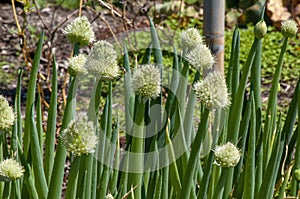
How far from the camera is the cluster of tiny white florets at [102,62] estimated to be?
990 millimetres

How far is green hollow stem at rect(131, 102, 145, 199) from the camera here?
1.03 m

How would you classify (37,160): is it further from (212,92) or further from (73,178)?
(212,92)

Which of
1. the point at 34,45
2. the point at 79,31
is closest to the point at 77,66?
the point at 79,31

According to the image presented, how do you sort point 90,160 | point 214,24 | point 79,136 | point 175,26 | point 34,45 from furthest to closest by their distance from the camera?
1. point 175,26
2. point 34,45
3. point 214,24
4. point 90,160
5. point 79,136

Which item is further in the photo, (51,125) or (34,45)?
(34,45)

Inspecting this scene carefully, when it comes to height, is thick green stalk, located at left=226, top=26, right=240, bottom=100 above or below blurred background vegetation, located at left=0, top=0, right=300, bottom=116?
below

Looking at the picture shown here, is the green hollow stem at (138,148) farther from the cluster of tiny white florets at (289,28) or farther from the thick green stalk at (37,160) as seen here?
the cluster of tiny white florets at (289,28)

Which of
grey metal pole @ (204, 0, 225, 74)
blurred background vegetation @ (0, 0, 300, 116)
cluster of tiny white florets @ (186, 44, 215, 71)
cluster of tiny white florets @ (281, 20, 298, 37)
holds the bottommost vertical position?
cluster of tiny white florets @ (186, 44, 215, 71)

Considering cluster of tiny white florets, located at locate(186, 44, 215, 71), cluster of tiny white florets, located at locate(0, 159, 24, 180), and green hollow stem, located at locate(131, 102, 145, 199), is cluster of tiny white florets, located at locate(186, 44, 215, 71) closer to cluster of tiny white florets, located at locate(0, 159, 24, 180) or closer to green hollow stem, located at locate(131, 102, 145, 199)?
green hollow stem, located at locate(131, 102, 145, 199)

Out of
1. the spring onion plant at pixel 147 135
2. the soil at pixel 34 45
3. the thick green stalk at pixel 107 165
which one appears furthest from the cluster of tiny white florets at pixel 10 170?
the soil at pixel 34 45

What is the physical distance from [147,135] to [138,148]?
155 mm

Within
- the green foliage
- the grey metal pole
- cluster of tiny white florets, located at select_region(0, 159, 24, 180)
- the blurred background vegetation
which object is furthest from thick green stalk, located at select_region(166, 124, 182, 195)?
the green foliage

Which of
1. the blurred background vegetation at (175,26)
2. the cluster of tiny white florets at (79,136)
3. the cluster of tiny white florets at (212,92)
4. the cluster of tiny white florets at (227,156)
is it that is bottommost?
the cluster of tiny white florets at (227,156)

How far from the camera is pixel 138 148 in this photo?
3.72 feet
